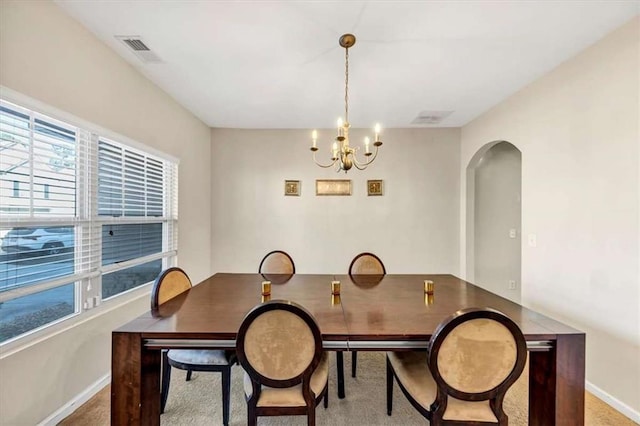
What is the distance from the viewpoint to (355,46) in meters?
2.22

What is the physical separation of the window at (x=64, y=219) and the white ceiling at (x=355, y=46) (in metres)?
0.83

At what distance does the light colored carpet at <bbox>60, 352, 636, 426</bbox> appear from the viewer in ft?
6.12

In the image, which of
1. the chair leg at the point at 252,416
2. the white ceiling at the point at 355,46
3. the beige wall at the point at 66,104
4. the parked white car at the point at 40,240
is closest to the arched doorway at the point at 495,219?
the white ceiling at the point at 355,46

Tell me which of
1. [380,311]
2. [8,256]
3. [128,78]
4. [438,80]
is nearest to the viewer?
[8,256]

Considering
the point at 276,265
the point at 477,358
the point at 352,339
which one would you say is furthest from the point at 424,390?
the point at 276,265

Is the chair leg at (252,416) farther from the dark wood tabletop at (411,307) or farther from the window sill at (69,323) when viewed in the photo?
the window sill at (69,323)

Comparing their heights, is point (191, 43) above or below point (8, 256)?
above

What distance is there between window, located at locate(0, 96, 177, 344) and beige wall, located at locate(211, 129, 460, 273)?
1.53 m

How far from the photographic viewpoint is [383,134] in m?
4.34

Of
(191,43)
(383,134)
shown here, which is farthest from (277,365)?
(383,134)

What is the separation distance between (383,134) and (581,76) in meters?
2.33

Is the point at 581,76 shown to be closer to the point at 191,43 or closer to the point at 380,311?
the point at 380,311

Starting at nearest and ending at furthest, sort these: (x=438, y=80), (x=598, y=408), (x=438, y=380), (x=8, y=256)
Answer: (x=438, y=380) → (x=8, y=256) → (x=598, y=408) → (x=438, y=80)

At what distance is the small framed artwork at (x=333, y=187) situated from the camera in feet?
14.2
